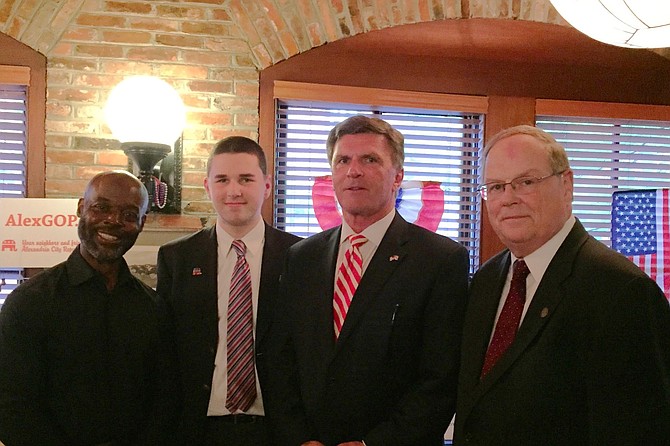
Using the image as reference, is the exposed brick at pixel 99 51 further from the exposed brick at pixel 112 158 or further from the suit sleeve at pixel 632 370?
the suit sleeve at pixel 632 370

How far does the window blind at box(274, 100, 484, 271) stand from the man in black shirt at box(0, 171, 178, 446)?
5.00ft

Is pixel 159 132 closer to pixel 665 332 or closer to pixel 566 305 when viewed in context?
pixel 566 305

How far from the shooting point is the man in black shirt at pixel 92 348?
1.87 metres

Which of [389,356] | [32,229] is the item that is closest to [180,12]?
[32,229]

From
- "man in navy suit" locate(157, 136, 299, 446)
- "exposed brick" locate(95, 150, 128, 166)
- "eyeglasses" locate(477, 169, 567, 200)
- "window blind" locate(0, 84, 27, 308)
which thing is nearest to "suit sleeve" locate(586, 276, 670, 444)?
"eyeglasses" locate(477, 169, 567, 200)

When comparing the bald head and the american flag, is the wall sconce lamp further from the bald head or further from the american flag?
the american flag

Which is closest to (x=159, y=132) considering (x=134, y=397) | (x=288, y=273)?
(x=288, y=273)

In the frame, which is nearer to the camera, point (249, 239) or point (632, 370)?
point (632, 370)

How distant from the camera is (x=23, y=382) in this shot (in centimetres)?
186

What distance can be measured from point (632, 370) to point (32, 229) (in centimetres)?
284

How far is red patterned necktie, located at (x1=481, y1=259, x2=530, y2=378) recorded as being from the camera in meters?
1.77

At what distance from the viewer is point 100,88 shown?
323 centimetres

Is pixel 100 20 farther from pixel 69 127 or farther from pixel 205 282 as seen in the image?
pixel 205 282

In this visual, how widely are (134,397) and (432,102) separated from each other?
7.92 feet
